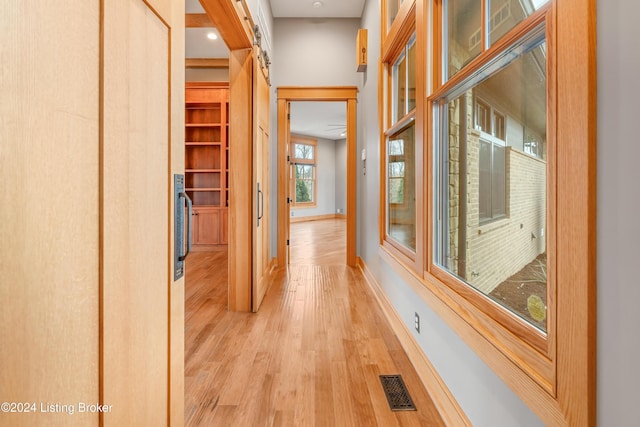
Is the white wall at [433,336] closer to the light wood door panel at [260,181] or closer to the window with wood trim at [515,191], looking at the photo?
the window with wood trim at [515,191]

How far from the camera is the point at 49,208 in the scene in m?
0.55

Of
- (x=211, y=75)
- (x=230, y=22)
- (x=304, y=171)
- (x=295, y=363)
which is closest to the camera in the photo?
(x=295, y=363)

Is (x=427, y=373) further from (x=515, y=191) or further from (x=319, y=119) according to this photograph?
(x=319, y=119)

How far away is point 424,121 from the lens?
6.05 feet

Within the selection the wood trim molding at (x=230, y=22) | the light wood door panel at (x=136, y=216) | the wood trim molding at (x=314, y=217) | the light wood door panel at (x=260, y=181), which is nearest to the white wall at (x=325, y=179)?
the wood trim molding at (x=314, y=217)

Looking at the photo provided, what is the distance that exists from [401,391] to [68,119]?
1.79 m

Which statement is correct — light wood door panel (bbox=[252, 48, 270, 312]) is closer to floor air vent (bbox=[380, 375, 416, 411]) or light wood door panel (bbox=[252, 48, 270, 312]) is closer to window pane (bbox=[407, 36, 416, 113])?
window pane (bbox=[407, 36, 416, 113])

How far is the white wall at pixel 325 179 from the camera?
1172 centimetres

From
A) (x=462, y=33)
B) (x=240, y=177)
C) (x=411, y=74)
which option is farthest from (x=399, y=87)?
(x=240, y=177)

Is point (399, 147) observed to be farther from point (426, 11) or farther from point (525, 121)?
point (525, 121)

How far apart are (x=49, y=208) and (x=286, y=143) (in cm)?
400

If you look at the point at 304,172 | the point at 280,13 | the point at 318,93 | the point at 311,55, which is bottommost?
the point at 304,172

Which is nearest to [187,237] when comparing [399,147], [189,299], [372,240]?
[399,147]

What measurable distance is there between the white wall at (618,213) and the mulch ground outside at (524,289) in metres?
0.29
